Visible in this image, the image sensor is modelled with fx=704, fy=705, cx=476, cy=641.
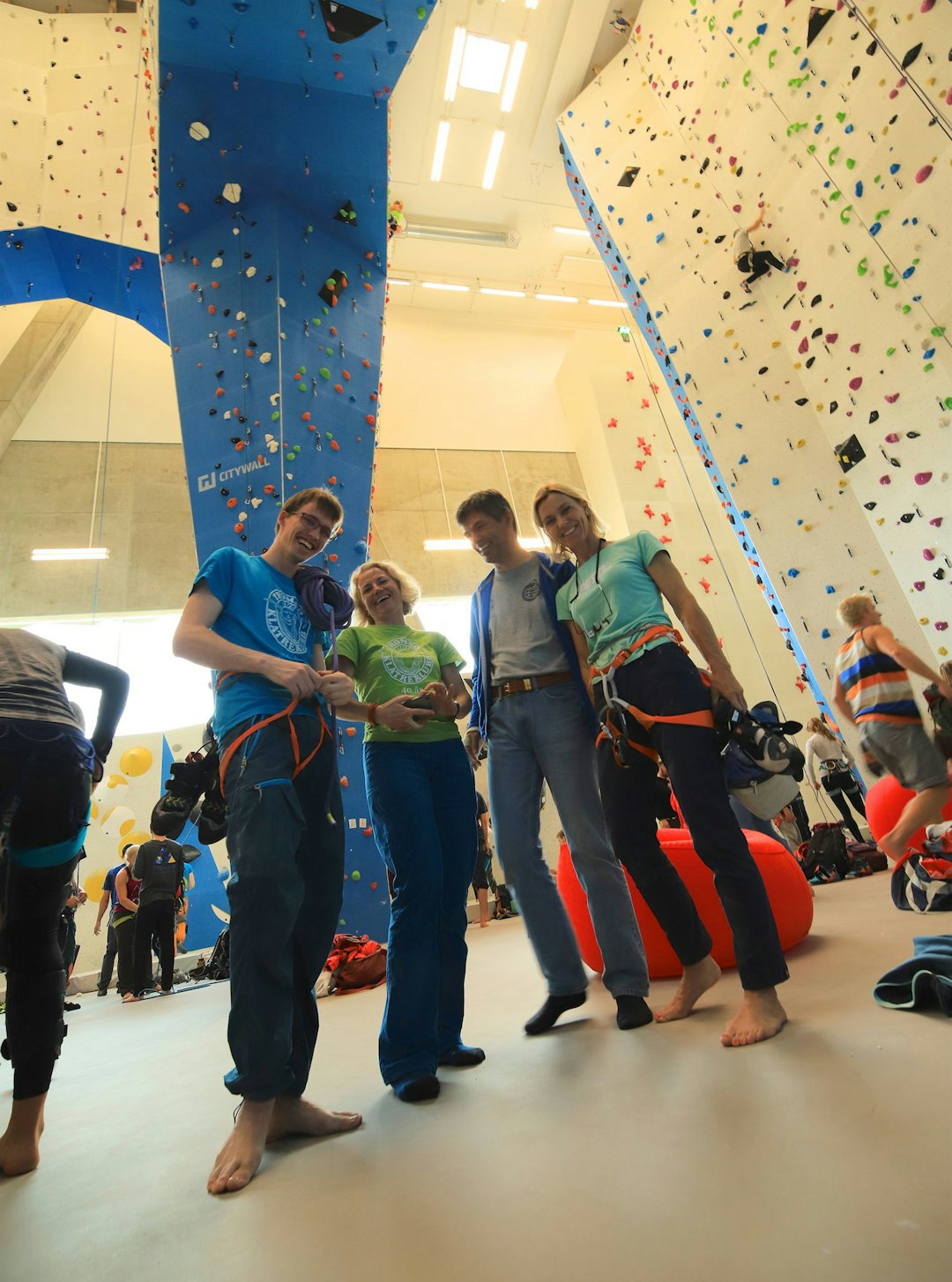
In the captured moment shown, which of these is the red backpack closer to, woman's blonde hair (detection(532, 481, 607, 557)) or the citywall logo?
woman's blonde hair (detection(532, 481, 607, 557))

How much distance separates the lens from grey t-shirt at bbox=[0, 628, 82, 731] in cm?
152

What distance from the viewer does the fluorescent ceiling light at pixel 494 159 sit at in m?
7.38

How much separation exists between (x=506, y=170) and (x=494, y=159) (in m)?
0.24

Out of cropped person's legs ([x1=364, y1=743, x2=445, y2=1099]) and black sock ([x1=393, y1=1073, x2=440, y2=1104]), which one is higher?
cropped person's legs ([x1=364, y1=743, x2=445, y2=1099])

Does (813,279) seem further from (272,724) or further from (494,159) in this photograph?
(494,159)

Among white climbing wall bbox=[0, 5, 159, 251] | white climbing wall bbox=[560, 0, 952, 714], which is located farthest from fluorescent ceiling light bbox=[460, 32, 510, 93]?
white climbing wall bbox=[0, 5, 159, 251]

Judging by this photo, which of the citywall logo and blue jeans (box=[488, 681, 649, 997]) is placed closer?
blue jeans (box=[488, 681, 649, 997])

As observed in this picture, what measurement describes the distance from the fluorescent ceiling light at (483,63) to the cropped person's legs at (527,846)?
7.20 metres

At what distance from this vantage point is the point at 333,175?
443 centimetres

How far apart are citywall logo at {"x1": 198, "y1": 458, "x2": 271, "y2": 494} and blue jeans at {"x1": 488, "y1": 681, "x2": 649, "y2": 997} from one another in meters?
2.52

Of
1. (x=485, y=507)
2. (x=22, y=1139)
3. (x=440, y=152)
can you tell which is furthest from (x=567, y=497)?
(x=440, y=152)

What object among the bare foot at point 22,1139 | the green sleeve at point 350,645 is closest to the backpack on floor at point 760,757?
the green sleeve at point 350,645

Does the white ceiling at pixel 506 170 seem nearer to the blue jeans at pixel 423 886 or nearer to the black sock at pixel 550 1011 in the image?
the blue jeans at pixel 423 886

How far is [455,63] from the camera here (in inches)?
260
